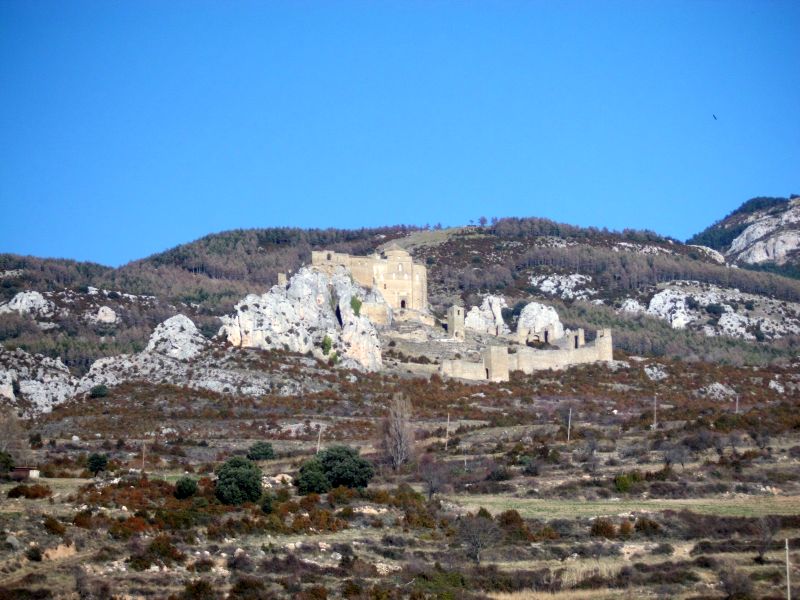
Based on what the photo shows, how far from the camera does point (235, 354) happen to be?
233ft

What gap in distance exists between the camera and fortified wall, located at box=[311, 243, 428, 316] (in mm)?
85075

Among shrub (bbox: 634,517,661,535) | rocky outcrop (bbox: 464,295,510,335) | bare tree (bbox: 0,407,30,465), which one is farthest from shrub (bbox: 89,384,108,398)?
shrub (bbox: 634,517,661,535)

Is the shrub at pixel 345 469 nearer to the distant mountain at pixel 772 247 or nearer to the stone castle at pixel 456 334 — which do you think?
the stone castle at pixel 456 334

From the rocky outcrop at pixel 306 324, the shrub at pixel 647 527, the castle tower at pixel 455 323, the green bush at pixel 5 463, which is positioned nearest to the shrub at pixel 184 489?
the green bush at pixel 5 463

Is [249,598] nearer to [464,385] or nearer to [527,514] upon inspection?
[527,514]

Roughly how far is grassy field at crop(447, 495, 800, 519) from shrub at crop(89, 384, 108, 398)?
28.3m

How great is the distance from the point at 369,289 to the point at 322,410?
20.3 metres

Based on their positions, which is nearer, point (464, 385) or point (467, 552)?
point (467, 552)

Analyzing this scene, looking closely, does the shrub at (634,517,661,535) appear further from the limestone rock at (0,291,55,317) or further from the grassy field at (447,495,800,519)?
the limestone rock at (0,291,55,317)

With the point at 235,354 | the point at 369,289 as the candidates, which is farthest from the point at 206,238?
the point at 235,354

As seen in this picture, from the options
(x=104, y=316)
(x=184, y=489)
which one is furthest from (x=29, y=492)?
(x=104, y=316)

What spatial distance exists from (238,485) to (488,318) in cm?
6335

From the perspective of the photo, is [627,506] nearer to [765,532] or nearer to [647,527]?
[647,527]

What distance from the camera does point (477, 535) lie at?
112ft
